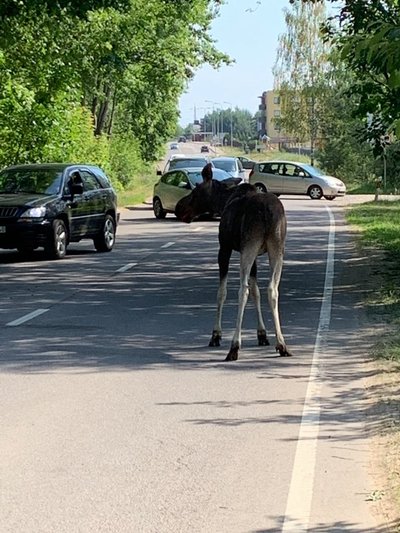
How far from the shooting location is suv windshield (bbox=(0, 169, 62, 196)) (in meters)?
22.6

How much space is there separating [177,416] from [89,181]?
623 inches

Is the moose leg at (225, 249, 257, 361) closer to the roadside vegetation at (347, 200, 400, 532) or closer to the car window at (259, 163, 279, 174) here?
the roadside vegetation at (347, 200, 400, 532)

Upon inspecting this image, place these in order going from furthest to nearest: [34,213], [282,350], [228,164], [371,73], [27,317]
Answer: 1. [228,164]
2. [34,213]
3. [371,73]
4. [27,317]
5. [282,350]

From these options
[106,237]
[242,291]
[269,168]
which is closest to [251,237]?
[242,291]

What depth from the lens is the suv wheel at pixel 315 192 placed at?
5191cm

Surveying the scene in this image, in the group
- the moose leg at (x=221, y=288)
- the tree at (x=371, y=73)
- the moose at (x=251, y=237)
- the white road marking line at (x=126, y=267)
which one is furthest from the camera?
the white road marking line at (x=126, y=267)

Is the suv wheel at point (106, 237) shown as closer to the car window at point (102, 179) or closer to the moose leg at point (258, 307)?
the car window at point (102, 179)

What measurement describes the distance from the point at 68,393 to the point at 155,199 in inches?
1138

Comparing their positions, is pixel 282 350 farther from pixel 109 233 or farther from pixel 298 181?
pixel 298 181

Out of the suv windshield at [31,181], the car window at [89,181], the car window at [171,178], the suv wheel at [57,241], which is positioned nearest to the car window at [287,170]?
the car window at [171,178]

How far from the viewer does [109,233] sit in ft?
79.9

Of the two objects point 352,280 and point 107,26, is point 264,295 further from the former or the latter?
point 107,26

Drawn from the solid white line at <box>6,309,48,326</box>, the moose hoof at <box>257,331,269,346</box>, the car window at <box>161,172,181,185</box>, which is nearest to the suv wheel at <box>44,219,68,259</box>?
the solid white line at <box>6,309,48,326</box>

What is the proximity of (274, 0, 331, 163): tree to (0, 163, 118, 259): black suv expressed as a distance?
61387 mm
